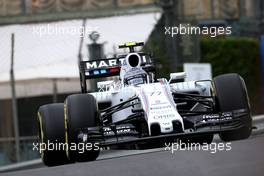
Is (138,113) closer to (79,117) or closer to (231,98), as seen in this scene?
(79,117)

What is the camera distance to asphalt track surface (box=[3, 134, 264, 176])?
654 cm

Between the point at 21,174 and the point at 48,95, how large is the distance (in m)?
8.50

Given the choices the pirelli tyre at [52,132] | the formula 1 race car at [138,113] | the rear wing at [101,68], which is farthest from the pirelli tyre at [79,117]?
the rear wing at [101,68]

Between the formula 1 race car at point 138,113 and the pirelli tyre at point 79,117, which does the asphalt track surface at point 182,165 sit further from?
the pirelli tyre at point 79,117

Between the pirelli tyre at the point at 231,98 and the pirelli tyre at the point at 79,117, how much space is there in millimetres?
1334

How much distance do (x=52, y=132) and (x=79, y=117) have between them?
0.55 meters

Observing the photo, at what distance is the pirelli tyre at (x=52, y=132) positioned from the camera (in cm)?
864

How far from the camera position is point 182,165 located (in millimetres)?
6680

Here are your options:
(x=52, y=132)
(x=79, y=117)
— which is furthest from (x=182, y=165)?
(x=52, y=132)

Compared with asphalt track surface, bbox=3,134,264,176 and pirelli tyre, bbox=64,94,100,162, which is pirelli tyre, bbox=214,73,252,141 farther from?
asphalt track surface, bbox=3,134,264,176

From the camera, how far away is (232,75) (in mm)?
8727

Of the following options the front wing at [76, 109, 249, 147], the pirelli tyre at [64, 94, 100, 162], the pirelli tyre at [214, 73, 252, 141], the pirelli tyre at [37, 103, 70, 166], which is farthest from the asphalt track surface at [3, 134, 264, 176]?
the pirelli tyre at [37, 103, 70, 166]

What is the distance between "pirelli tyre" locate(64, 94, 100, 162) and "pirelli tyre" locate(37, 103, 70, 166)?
318mm

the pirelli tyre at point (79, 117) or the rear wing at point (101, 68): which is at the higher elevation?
the rear wing at point (101, 68)
